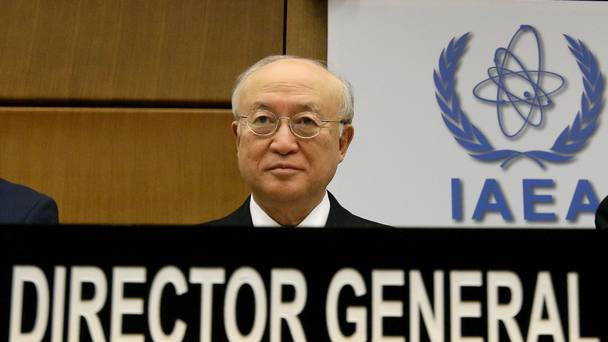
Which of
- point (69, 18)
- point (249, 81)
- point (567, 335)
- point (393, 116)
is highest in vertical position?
point (69, 18)

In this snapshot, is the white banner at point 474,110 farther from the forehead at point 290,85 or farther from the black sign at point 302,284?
the black sign at point 302,284

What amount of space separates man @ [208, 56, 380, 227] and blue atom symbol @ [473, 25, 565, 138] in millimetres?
1010

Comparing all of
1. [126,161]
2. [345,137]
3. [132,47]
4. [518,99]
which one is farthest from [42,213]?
[518,99]

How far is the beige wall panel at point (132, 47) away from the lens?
2141mm

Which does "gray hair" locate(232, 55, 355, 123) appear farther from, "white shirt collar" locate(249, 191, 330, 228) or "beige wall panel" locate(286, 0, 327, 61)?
"beige wall panel" locate(286, 0, 327, 61)

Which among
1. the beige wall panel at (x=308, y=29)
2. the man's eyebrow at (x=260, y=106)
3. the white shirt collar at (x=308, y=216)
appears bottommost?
the white shirt collar at (x=308, y=216)

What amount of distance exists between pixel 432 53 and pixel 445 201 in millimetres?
449

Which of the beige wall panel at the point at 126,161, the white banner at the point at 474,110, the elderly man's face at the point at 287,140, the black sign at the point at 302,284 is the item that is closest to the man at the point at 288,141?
the elderly man's face at the point at 287,140

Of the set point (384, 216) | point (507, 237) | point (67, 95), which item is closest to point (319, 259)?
point (507, 237)

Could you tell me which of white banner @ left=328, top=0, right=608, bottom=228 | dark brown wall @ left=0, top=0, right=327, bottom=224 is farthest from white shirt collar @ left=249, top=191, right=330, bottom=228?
dark brown wall @ left=0, top=0, right=327, bottom=224

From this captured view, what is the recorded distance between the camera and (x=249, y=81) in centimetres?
118

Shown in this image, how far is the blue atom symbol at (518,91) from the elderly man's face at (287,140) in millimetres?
1029

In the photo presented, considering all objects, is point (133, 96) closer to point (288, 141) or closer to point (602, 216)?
point (288, 141)

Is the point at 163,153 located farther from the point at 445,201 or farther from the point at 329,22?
the point at 445,201
